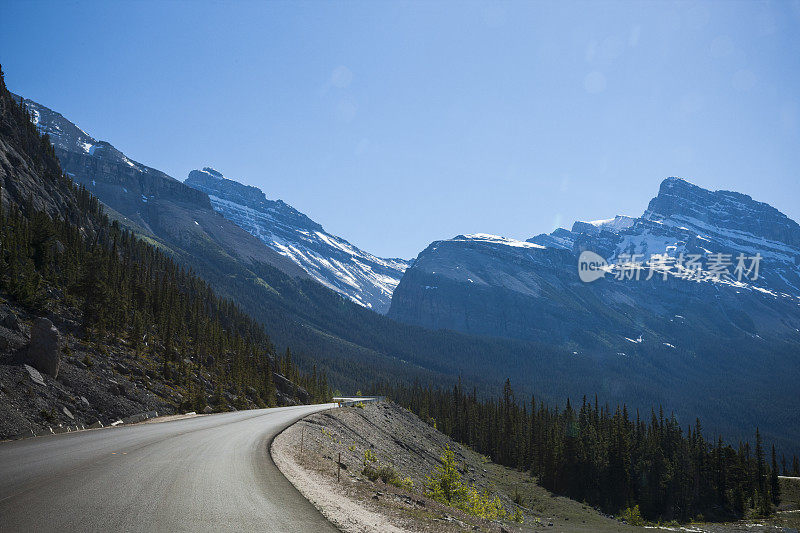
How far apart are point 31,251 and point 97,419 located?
3800cm

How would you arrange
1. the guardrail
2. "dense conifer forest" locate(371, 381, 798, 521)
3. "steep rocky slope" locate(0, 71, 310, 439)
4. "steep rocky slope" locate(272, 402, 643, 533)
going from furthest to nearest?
"dense conifer forest" locate(371, 381, 798, 521), the guardrail, "steep rocky slope" locate(0, 71, 310, 439), "steep rocky slope" locate(272, 402, 643, 533)

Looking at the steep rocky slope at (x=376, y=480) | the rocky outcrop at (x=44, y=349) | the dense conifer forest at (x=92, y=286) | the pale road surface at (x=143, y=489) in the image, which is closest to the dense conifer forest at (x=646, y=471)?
the steep rocky slope at (x=376, y=480)

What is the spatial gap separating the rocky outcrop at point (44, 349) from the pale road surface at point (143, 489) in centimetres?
979

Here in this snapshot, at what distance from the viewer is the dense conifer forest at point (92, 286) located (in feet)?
165

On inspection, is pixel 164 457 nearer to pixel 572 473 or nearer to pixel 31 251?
pixel 31 251

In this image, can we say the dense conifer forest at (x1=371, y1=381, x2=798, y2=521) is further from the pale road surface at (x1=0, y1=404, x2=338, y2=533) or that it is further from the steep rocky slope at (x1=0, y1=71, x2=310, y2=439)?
the pale road surface at (x1=0, y1=404, x2=338, y2=533)

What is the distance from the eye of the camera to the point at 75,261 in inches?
2643

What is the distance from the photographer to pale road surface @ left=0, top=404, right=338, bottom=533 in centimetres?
1126

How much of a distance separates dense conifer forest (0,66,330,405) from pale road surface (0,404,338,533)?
3062 cm

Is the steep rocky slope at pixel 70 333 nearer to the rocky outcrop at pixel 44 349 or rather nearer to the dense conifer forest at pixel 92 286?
the rocky outcrop at pixel 44 349

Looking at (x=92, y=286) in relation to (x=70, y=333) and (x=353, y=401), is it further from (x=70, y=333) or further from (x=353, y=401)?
(x=353, y=401)

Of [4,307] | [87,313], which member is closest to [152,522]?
[4,307]

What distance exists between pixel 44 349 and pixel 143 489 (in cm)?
2269

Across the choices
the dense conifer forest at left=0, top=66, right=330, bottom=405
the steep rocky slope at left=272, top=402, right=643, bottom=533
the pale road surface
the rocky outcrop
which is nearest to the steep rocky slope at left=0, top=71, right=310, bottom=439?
the rocky outcrop
